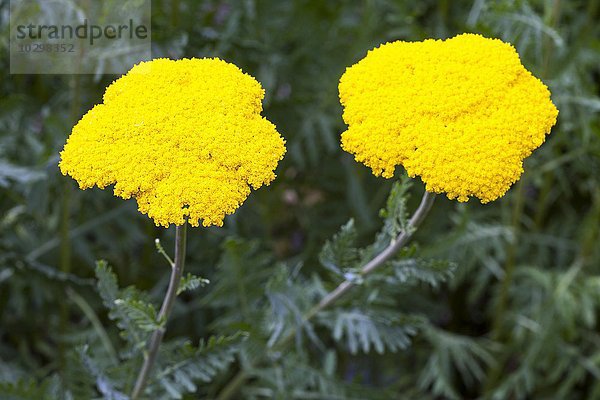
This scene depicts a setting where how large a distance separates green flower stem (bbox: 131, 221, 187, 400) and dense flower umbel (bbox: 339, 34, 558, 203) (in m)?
0.38

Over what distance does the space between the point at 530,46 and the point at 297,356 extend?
1360 mm

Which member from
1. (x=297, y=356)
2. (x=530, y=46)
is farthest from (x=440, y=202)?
(x=297, y=356)

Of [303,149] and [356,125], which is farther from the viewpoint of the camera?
[303,149]

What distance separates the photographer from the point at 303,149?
11.5 ft

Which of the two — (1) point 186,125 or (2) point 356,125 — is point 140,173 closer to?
(1) point 186,125

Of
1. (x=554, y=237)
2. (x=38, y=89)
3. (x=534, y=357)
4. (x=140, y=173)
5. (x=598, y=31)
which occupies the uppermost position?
(x=598, y=31)

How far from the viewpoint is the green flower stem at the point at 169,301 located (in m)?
1.51

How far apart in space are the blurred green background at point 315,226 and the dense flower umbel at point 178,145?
87 cm

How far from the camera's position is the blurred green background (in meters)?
2.59

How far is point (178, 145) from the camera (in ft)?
4.83

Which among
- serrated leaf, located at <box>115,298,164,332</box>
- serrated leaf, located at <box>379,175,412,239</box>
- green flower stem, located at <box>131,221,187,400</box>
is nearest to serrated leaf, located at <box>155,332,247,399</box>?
green flower stem, located at <box>131,221,187,400</box>

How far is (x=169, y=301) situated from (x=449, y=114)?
716mm

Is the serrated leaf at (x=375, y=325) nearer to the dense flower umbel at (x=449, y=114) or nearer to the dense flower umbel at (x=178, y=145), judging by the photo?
the dense flower umbel at (x=449, y=114)

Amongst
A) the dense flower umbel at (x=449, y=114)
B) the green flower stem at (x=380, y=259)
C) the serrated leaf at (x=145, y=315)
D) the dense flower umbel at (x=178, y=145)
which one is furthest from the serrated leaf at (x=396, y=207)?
the serrated leaf at (x=145, y=315)
